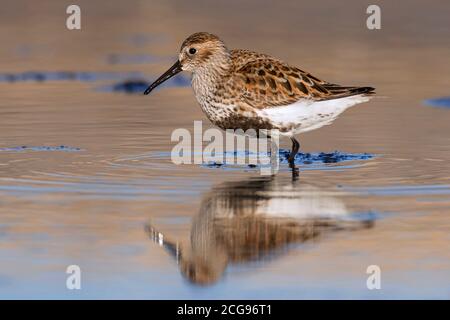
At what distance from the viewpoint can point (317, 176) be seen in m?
10.7

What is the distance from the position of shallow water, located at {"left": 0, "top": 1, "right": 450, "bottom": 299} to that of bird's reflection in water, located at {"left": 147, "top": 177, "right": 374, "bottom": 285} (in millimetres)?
17

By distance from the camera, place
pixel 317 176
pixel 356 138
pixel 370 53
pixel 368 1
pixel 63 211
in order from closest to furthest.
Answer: pixel 63 211, pixel 317 176, pixel 356 138, pixel 370 53, pixel 368 1

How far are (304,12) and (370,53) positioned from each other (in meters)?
3.48

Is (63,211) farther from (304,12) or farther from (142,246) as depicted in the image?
(304,12)

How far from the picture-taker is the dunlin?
11.7 m

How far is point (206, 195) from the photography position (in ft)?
31.8

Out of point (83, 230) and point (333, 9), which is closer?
point (83, 230)

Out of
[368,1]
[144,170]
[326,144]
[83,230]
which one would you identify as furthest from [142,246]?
[368,1]

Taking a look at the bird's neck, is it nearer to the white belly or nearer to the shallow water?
the white belly

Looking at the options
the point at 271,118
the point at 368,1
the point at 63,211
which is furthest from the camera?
the point at 368,1

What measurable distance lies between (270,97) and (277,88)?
5.2 inches

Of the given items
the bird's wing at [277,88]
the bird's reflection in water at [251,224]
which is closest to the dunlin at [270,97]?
the bird's wing at [277,88]

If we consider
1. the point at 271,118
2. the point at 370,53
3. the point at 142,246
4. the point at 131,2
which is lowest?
the point at 142,246

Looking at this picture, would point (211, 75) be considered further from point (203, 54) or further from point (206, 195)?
point (206, 195)
